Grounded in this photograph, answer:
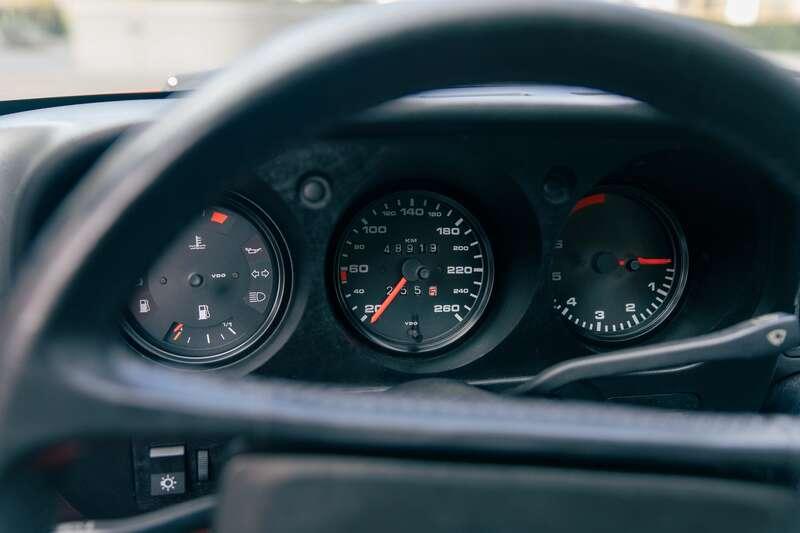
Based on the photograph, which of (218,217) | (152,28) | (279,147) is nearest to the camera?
(279,147)

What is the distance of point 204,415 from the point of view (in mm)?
845

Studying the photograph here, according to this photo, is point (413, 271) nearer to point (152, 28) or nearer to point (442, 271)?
point (442, 271)

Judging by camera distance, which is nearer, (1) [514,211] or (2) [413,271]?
(1) [514,211]

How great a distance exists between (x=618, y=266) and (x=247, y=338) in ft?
3.67

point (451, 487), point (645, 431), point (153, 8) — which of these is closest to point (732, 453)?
point (645, 431)

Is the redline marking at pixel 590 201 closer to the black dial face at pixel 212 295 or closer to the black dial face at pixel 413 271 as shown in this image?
the black dial face at pixel 413 271

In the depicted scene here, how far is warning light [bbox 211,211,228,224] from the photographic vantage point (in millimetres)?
2129

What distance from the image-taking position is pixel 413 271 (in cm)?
226

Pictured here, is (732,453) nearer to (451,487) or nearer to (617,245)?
(451,487)

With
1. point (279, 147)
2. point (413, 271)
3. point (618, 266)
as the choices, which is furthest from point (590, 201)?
point (279, 147)

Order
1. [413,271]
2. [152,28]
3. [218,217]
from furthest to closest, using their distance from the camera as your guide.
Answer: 1. [152,28]
2. [413,271]
3. [218,217]

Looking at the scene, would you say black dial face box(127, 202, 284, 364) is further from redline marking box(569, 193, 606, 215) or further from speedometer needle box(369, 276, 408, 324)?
redline marking box(569, 193, 606, 215)

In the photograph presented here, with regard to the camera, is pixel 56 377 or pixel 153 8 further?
pixel 153 8

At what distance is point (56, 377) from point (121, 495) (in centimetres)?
121
